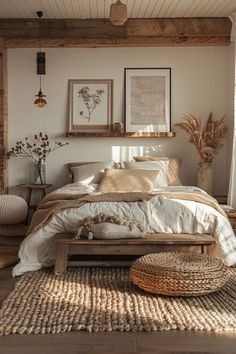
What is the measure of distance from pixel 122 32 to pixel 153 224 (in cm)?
305

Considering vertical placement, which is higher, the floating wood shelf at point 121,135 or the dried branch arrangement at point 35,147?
the floating wood shelf at point 121,135

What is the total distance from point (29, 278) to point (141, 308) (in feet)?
3.98

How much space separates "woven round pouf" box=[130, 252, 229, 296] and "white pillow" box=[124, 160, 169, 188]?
7.96 feet

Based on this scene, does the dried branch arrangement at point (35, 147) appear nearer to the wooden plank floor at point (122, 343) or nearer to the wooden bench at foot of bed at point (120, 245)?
the wooden bench at foot of bed at point (120, 245)

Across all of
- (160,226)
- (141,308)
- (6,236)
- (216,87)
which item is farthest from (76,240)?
(216,87)

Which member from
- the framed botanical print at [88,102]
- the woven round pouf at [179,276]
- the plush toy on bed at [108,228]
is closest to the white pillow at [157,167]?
the framed botanical print at [88,102]

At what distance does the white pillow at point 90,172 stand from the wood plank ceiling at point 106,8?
1.88 metres

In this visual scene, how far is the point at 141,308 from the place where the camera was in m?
3.24

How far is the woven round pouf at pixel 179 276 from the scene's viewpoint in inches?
135

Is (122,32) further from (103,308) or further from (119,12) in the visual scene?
(103,308)

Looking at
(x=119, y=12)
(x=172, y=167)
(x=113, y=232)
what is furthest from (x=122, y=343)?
(x=172, y=167)

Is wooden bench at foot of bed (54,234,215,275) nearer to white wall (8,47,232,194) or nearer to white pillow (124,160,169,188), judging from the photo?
white pillow (124,160,169,188)

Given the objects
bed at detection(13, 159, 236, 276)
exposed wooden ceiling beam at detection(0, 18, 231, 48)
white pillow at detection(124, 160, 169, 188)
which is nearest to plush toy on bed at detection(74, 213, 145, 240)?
bed at detection(13, 159, 236, 276)

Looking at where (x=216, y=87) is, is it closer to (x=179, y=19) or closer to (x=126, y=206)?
(x=179, y=19)
